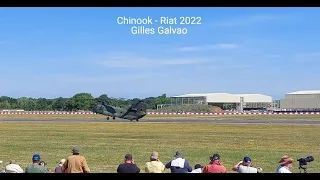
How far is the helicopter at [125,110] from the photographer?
1154 inches

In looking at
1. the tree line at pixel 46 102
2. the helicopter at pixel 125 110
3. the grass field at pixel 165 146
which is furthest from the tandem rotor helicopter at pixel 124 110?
the grass field at pixel 165 146

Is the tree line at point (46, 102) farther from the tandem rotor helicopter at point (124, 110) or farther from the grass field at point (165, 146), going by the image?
the tandem rotor helicopter at point (124, 110)

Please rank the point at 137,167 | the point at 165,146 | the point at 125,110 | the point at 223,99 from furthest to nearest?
the point at 125,110 → the point at 223,99 → the point at 165,146 → the point at 137,167

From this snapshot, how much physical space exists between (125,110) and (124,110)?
14 cm

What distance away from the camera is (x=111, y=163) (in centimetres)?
1214

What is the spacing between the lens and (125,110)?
1230 inches

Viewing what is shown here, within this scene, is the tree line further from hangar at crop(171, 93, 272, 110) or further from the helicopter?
the helicopter

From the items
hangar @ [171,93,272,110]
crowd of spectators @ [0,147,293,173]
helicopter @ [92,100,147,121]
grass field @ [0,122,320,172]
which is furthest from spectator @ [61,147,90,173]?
helicopter @ [92,100,147,121]

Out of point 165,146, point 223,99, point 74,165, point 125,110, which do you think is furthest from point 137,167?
point 125,110

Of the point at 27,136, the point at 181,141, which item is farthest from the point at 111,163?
the point at 27,136

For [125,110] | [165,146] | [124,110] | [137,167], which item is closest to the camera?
[137,167]

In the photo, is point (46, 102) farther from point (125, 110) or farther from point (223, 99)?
point (125, 110)

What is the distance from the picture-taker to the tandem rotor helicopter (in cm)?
2931
